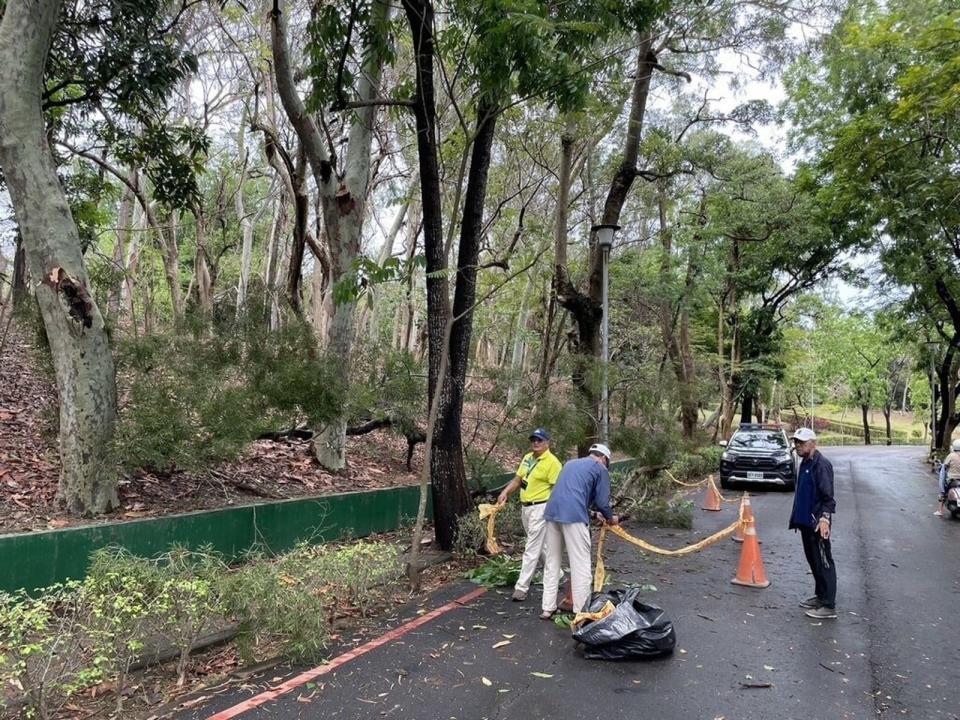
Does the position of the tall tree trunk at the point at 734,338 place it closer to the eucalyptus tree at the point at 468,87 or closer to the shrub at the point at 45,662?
the eucalyptus tree at the point at 468,87

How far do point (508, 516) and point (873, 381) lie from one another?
48512mm

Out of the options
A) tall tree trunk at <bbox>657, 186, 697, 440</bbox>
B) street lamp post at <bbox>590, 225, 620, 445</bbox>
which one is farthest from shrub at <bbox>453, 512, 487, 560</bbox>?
tall tree trunk at <bbox>657, 186, 697, 440</bbox>

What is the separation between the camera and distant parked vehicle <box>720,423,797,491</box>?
16344 millimetres

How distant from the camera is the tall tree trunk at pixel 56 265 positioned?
237 inches

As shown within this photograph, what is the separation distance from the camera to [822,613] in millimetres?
6102

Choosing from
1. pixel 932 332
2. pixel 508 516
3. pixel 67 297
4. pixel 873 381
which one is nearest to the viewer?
pixel 67 297

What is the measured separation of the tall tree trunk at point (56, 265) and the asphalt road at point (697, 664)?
128 inches

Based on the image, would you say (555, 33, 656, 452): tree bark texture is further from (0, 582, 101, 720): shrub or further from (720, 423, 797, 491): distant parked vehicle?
(0, 582, 101, 720): shrub

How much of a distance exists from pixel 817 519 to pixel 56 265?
7740 millimetres

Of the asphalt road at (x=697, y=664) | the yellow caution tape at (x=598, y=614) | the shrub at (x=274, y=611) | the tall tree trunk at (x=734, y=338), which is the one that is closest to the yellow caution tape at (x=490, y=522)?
the asphalt road at (x=697, y=664)

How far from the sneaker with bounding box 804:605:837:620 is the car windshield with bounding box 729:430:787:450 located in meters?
11.5

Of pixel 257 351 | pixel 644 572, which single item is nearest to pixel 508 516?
pixel 644 572

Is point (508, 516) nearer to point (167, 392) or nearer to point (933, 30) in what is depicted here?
point (167, 392)

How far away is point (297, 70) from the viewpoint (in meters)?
10.5
